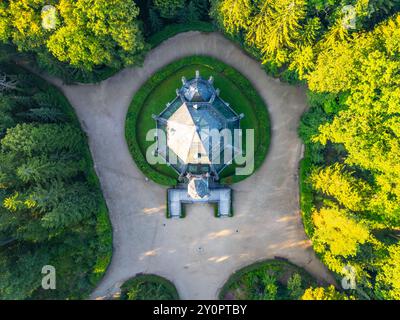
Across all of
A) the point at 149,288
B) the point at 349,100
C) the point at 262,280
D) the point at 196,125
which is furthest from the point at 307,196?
the point at 149,288

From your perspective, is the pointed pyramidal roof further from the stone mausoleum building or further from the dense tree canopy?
the dense tree canopy

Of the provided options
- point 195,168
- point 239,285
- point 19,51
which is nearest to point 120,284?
point 239,285

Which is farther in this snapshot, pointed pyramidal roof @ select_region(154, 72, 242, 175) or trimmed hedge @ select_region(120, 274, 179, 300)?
trimmed hedge @ select_region(120, 274, 179, 300)

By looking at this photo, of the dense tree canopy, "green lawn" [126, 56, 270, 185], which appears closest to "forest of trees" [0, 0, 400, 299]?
the dense tree canopy

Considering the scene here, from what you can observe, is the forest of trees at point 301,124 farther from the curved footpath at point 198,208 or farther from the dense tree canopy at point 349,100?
the curved footpath at point 198,208

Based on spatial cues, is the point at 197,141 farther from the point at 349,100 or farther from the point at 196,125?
the point at 349,100

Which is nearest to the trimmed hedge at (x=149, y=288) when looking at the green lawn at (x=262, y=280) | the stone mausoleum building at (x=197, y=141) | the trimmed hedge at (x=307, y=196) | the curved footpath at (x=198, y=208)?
the curved footpath at (x=198, y=208)

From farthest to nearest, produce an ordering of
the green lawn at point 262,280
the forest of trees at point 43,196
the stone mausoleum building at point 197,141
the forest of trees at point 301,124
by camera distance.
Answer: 1. the green lawn at point 262,280
2. the stone mausoleum building at point 197,141
3. the forest of trees at point 43,196
4. the forest of trees at point 301,124
